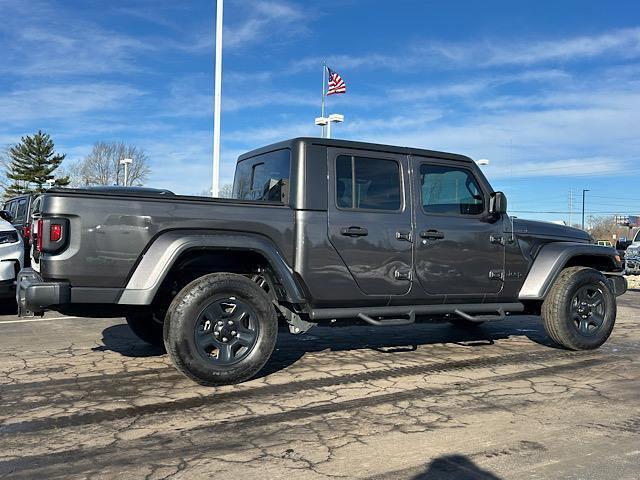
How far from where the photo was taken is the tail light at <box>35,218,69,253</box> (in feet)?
13.7

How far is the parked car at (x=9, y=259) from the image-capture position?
8.08m

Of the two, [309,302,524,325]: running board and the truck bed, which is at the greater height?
the truck bed

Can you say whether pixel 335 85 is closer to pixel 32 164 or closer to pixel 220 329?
pixel 220 329

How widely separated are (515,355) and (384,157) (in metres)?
2.62

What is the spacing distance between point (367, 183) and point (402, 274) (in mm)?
914

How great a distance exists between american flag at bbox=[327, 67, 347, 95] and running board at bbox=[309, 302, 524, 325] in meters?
20.5

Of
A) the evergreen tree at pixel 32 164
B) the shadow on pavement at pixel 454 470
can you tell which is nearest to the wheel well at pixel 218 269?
the shadow on pavement at pixel 454 470

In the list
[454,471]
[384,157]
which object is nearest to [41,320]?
[384,157]

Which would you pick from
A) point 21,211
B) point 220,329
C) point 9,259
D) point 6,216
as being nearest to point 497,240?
point 220,329

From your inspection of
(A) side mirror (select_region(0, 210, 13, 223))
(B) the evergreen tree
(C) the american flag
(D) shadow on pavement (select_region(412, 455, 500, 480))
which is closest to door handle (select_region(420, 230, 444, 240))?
(D) shadow on pavement (select_region(412, 455, 500, 480))

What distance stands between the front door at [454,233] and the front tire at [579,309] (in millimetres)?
762

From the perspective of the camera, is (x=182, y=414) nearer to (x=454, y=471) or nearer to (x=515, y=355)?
(x=454, y=471)

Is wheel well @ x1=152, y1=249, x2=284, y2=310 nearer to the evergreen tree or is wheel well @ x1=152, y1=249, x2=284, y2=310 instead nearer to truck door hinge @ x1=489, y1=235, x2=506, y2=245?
truck door hinge @ x1=489, y1=235, x2=506, y2=245

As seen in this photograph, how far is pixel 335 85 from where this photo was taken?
25766 millimetres
